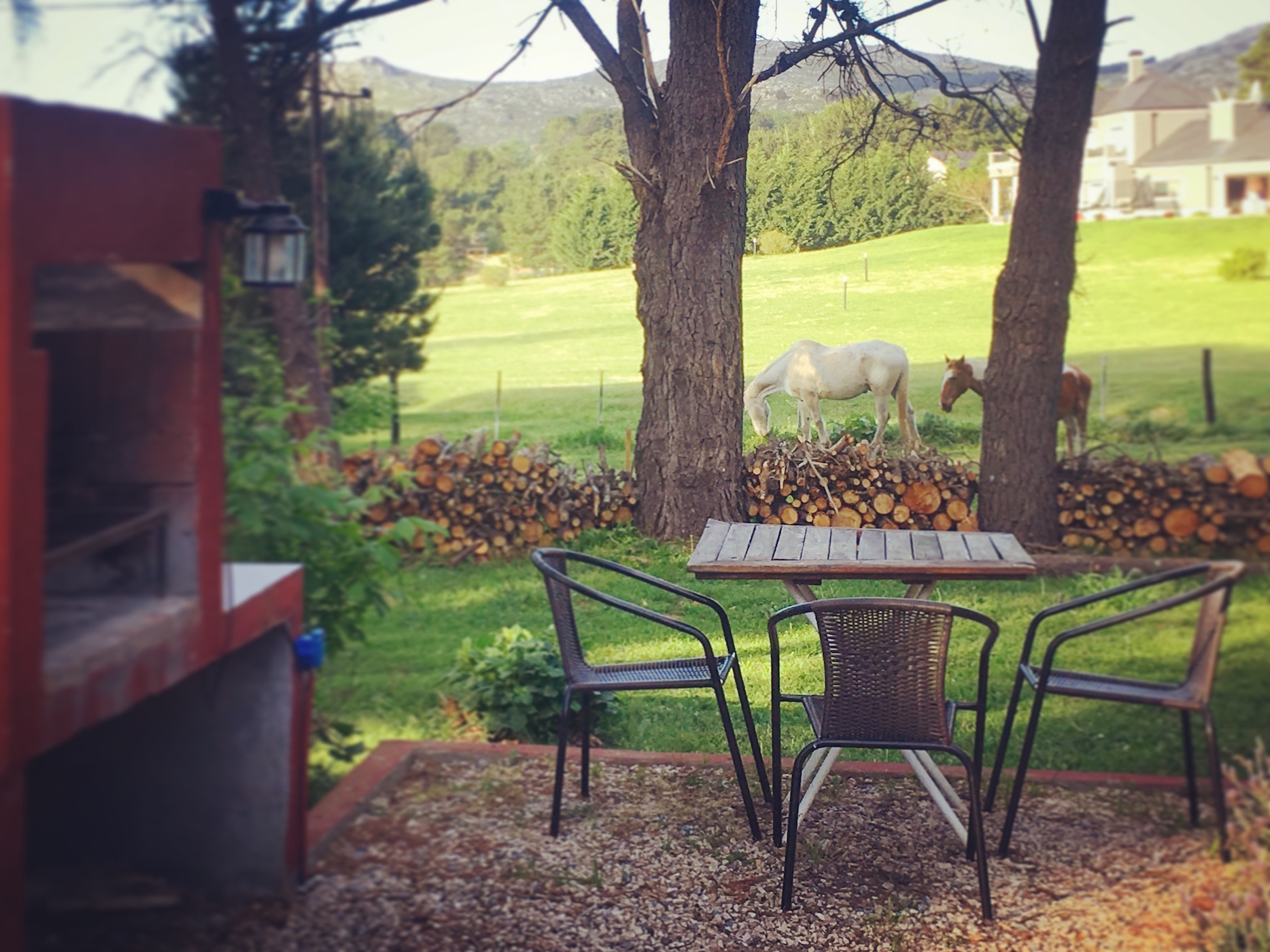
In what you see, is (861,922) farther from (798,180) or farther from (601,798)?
(798,180)

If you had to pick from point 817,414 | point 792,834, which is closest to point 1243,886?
point 792,834

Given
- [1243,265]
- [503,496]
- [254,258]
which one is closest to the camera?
[254,258]

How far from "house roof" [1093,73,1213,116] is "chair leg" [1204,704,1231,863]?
2.37 m

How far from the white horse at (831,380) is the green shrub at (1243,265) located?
132 centimetres

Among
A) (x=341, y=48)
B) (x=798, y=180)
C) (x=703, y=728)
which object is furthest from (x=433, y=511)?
(x=341, y=48)

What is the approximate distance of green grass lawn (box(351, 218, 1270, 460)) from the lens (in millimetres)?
4566

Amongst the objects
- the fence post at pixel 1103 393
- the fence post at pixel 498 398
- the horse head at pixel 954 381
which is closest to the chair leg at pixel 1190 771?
the fence post at pixel 1103 393

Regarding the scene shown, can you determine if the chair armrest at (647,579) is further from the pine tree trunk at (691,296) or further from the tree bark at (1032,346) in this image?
the tree bark at (1032,346)

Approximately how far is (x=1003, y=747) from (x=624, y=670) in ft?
3.88

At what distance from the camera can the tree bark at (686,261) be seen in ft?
16.1

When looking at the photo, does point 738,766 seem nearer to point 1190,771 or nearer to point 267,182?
point 1190,771

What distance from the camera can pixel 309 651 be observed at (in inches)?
110

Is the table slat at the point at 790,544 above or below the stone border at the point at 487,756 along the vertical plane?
above

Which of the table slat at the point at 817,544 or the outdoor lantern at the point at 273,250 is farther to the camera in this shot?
the table slat at the point at 817,544
